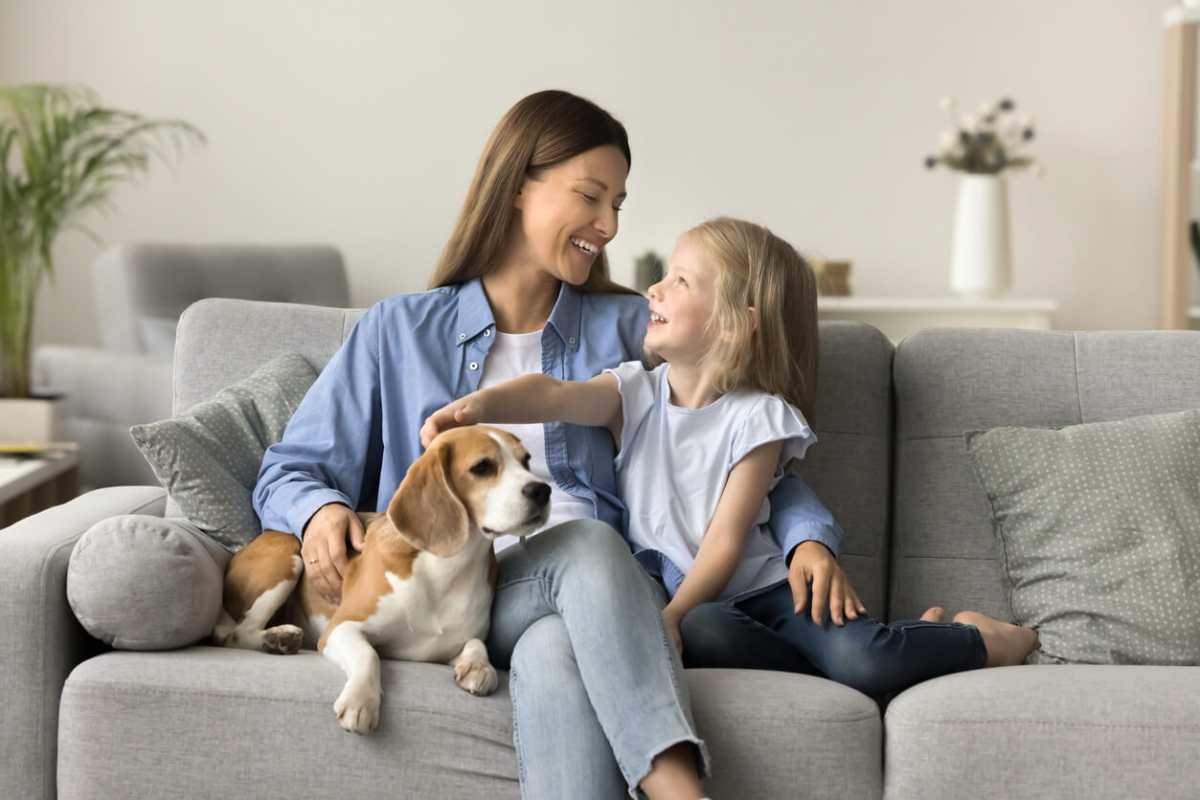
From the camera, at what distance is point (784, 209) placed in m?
4.39

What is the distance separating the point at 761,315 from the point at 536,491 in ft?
1.77

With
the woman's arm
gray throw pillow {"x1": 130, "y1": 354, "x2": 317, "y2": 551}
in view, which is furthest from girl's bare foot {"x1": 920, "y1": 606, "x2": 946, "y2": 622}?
gray throw pillow {"x1": 130, "y1": 354, "x2": 317, "y2": 551}

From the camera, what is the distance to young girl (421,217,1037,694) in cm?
160

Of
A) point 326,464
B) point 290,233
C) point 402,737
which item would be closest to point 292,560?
point 326,464

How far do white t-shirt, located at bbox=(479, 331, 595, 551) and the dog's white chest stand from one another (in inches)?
8.6

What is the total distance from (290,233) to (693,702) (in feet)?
11.0

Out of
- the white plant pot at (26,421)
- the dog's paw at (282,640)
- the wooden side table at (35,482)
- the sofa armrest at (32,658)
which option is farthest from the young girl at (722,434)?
the white plant pot at (26,421)

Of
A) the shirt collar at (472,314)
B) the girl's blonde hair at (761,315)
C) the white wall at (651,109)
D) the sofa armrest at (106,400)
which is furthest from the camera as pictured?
the white wall at (651,109)

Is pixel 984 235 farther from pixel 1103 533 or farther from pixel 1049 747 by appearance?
pixel 1049 747

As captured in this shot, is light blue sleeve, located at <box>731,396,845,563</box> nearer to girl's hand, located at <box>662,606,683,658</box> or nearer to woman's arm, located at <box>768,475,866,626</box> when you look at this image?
woman's arm, located at <box>768,475,866,626</box>

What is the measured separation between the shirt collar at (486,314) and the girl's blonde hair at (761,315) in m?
0.25

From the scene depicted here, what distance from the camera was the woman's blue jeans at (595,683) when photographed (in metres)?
1.33

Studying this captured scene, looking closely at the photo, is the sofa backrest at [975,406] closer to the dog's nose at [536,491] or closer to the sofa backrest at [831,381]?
the sofa backrest at [831,381]

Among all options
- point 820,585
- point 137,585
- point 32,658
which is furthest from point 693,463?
point 32,658
